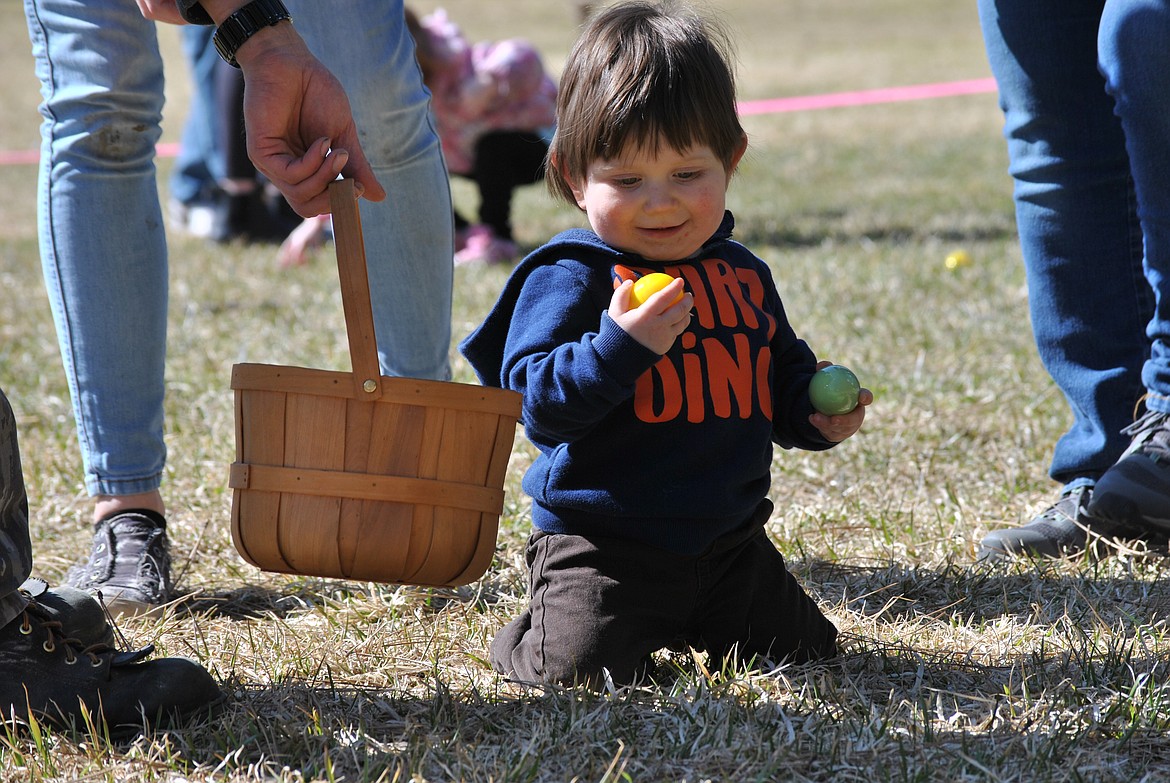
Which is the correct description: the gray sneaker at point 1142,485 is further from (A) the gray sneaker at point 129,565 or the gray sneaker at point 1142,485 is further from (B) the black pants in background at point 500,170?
(B) the black pants in background at point 500,170

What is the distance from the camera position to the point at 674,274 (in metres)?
2.01

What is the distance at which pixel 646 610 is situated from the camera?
1.96 metres

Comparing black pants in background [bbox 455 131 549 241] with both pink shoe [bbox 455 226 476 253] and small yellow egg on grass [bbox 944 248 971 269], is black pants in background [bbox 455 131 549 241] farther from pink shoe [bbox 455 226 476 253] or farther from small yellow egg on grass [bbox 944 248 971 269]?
small yellow egg on grass [bbox 944 248 971 269]

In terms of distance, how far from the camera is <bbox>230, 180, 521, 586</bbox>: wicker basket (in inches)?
74.1

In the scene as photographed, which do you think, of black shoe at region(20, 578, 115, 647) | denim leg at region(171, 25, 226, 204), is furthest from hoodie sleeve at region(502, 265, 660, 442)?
denim leg at region(171, 25, 226, 204)

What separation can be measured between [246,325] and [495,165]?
206 cm

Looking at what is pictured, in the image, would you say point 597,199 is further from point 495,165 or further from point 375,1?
point 495,165

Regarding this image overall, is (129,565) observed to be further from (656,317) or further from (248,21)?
(656,317)

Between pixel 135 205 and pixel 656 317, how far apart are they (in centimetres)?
119

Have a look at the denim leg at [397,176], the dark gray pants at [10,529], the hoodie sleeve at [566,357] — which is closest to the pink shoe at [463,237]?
the denim leg at [397,176]

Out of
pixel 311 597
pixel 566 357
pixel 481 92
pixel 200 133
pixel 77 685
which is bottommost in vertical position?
pixel 311 597

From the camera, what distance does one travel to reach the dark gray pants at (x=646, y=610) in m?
1.93

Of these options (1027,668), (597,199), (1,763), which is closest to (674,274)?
(597,199)

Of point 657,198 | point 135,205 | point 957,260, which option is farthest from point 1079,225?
point 957,260
